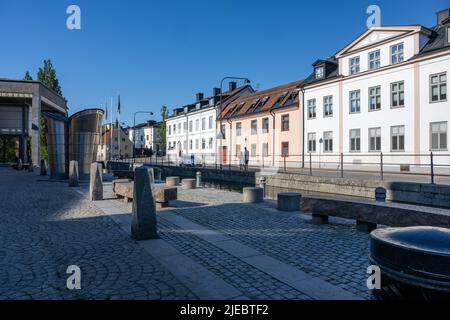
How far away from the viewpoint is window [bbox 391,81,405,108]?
25703 mm

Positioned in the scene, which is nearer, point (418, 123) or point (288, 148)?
point (418, 123)

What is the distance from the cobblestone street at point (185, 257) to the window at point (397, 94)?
20.8m

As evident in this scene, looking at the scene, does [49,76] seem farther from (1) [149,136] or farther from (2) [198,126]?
(1) [149,136]

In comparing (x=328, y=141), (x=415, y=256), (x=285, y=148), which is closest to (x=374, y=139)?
(x=328, y=141)

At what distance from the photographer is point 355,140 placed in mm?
29422

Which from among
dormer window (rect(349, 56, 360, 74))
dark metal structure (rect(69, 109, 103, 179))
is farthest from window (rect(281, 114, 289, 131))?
dark metal structure (rect(69, 109, 103, 179))

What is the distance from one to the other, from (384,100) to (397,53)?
12.1 feet

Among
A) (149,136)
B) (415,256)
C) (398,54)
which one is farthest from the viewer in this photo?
(149,136)

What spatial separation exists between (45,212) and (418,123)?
24535mm

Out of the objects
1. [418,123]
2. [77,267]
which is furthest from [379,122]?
[77,267]

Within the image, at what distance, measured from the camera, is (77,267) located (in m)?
4.75

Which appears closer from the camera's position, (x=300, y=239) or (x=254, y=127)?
(x=300, y=239)

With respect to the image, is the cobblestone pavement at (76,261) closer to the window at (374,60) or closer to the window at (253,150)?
the window at (374,60)
